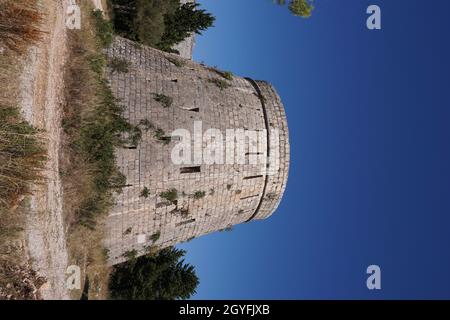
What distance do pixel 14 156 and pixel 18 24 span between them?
1.97 metres

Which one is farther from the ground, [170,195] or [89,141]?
[89,141]

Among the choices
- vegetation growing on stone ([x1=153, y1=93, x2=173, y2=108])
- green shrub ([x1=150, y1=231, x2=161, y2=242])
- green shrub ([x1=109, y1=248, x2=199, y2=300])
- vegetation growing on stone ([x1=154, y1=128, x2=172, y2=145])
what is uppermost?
vegetation growing on stone ([x1=153, y1=93, x2=173, y2=108])

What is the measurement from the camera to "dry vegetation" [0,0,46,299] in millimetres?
6734

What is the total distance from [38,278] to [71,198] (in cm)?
Answer: 193

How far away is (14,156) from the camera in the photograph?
675 cm

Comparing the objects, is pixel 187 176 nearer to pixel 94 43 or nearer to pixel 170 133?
pixel 170 133

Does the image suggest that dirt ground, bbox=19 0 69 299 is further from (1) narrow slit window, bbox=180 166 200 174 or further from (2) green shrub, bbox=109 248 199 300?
(2) green shrub, bbox=109 248 199 300

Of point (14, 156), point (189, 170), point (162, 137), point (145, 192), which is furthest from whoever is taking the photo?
point (189, 170)

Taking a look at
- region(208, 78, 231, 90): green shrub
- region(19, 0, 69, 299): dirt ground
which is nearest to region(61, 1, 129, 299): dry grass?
region(19, 0, 69, 299): dirt ground

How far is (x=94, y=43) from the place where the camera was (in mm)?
10539

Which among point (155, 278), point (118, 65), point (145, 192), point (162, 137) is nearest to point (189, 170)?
point (162, 137)

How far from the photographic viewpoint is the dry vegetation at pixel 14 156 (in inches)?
265

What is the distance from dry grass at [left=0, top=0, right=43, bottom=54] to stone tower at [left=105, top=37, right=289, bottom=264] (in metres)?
3.23

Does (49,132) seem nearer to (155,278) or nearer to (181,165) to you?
(181,165)
